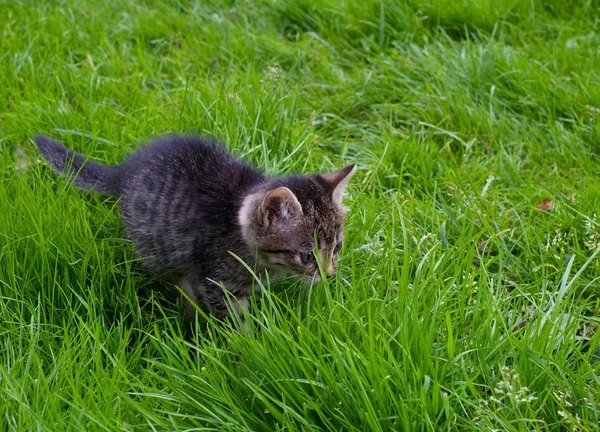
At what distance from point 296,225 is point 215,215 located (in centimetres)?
47

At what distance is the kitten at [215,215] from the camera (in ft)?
11.7

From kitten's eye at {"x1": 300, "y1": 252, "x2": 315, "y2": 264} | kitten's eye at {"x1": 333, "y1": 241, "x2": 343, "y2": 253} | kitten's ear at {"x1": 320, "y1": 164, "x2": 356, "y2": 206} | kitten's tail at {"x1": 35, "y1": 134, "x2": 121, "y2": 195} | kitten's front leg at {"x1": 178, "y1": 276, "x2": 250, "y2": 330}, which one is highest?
kitten's ear at {"x1": 320, "y1": 164, "x2": 356, "y2": 206}

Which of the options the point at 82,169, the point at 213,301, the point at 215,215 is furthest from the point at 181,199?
the point at 82,169

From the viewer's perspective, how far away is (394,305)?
3.26 meters

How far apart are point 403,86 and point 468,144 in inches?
36.1

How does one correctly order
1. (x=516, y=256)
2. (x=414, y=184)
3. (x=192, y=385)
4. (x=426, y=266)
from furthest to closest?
(x=414, y=184)
(x=516, y=256)
(x=426, y=266)
(x=192, y=385)

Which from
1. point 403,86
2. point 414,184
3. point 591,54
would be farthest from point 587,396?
point 591,54

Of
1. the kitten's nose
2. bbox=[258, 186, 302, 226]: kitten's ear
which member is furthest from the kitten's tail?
the kitten's nose

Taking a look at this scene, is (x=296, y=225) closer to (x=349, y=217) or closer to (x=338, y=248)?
(x=338, y=248)

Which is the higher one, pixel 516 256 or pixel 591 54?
pixel 591 54

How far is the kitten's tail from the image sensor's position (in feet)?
13.4

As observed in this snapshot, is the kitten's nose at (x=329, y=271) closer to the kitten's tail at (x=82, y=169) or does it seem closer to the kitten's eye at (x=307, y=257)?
the kitten's eye at (x=307, y=257)

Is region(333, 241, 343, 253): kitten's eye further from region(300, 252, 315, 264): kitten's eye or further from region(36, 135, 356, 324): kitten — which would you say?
region(300, 252, 315, 264): kitten's eye

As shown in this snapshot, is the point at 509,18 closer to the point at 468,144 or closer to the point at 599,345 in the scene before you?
the point at 468,144
